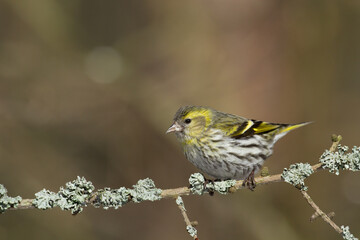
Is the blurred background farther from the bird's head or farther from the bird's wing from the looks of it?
the bird's head

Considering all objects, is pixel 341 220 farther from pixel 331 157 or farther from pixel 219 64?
pixel 331 157

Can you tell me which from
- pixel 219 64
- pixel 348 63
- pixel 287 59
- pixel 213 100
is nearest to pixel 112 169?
pixel 213 100

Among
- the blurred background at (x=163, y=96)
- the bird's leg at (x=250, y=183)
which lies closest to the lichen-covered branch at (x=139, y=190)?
the bird's leg at (x=250, y=183)

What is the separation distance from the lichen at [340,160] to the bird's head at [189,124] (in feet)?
4.33

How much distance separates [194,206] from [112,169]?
1160 mm

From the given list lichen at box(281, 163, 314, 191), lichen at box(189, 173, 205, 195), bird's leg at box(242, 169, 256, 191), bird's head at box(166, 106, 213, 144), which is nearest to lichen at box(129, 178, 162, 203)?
lichen at box(189, 173, 205, 195)

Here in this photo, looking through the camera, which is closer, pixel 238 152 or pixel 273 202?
pixel 238 152

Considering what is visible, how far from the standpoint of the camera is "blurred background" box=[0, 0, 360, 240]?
6.50 m

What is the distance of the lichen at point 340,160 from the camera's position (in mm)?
3084

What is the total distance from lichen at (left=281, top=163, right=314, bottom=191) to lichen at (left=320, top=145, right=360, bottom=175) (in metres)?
0.13

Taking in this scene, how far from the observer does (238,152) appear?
164 inches

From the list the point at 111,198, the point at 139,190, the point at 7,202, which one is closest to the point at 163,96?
the point at 139,190

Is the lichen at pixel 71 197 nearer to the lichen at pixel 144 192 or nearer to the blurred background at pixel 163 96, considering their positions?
the lichen at pixel 144 192

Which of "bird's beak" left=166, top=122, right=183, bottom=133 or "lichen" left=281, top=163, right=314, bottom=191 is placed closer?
"lichen" left=281, top=163, right=314, bottom=191
